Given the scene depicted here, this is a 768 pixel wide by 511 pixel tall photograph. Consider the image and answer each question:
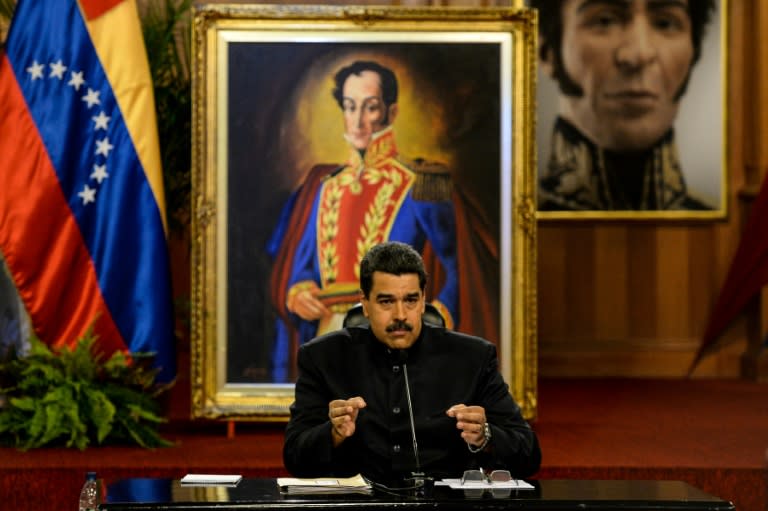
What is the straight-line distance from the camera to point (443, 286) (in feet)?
20.2

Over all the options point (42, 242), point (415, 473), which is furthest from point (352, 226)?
point (415, 473)

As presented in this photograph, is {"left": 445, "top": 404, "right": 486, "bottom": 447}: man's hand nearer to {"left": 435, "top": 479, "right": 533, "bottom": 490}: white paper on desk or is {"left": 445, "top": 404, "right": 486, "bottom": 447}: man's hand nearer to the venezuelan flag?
{"left": 435, "top": 479, "right": 533, "bottom": 490}: white paper on desk

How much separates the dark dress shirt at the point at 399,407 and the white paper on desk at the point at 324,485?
1.19 feet

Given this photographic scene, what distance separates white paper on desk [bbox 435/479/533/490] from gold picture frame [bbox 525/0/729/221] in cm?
559

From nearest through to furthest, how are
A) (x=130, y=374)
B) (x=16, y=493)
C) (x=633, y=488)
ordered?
(x=633, y=488)
(x=16, y=493)
(x=130, y=374)

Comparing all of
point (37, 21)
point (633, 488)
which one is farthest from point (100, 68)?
point (633, 488)

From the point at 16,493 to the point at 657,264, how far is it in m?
5.02

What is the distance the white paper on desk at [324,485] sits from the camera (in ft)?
10.1

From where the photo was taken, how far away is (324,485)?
123 inches

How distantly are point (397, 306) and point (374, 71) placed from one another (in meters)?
2.73

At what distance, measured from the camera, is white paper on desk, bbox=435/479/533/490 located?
314 centimetres

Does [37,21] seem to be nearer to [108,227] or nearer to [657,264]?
[108,227]

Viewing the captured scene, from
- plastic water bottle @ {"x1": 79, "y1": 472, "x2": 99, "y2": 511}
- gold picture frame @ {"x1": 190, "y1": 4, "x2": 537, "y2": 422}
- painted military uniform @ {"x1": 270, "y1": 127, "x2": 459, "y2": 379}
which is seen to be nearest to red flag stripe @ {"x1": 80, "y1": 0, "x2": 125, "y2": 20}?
gold picture frame @ {"x1": 190, "y1": 4, "x2": 537, "y2": 422}

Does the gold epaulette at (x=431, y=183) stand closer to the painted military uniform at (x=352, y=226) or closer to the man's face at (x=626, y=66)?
the painted military uniform at (x=352, y=226)
